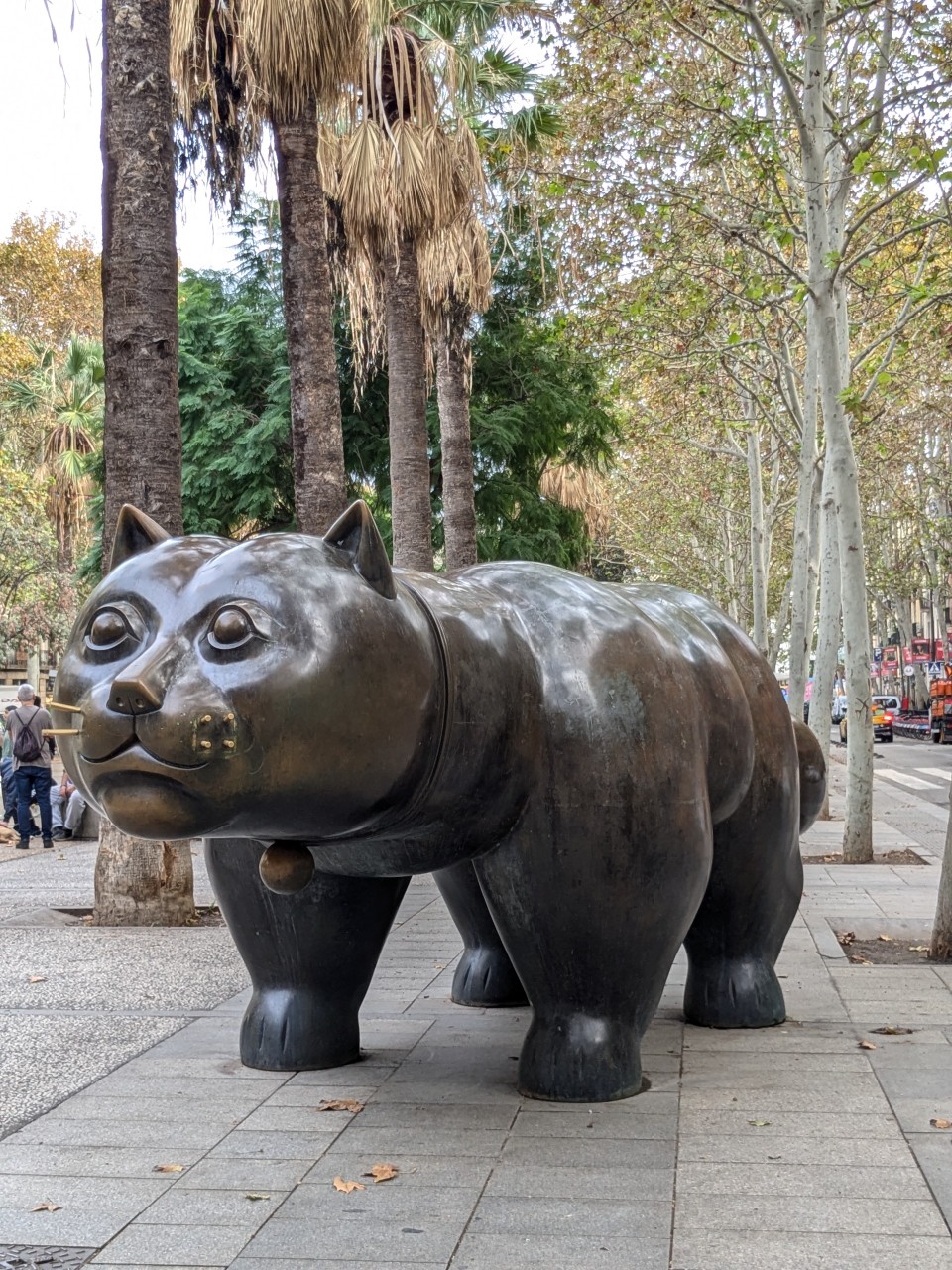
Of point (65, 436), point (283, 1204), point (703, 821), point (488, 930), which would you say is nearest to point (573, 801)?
point (703, 821)

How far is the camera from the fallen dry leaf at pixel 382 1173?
391 centimetres

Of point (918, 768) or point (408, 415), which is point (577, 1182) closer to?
point (408, 415)

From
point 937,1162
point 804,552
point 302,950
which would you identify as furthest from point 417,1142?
point 804,552

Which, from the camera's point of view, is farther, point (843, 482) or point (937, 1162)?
point (843, 482)

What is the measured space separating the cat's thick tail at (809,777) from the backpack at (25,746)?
9.97 meters

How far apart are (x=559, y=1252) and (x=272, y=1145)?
120 cm

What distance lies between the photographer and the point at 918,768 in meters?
30.1

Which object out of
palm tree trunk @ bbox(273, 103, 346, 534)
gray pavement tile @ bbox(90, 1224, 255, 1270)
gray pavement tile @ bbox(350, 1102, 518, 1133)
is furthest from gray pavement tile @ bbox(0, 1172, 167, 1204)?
palm tree trunk @ bbox(273, 103, 346, 534)

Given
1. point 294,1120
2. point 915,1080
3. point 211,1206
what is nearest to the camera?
point 211,1206

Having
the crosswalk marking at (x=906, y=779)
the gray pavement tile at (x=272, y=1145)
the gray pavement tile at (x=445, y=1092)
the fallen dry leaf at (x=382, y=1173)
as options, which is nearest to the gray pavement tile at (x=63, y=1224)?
the gray pavement tile at (x=272, y=1145)

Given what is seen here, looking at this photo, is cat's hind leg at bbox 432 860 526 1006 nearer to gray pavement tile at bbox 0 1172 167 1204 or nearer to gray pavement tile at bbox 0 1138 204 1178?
gray pavement tile at bbox 0 1138 204 1178

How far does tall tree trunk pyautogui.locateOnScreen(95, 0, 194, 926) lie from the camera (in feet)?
28.4

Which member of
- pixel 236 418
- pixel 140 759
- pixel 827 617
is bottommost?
pixel 140 759

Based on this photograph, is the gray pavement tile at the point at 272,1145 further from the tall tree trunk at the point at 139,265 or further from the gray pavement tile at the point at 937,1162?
the tall tree trunk at the point at 139,265
